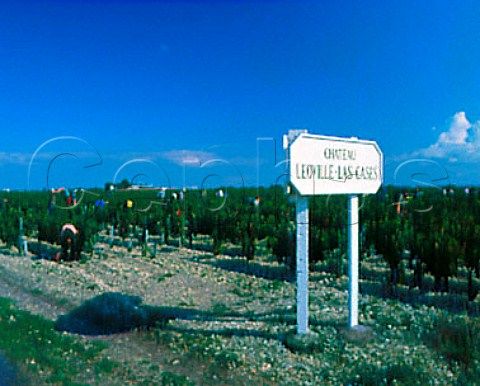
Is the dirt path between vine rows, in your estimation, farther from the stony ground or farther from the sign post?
the sign post

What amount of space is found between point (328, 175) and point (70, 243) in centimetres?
713

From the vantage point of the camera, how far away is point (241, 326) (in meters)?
4.96

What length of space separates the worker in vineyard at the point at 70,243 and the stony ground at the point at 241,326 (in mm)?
747

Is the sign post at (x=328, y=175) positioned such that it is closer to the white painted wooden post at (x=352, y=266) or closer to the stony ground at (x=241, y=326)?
the white painted wooden post at (x=352, y=266)

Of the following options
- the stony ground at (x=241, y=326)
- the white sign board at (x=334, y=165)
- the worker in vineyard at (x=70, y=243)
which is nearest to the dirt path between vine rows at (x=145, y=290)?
the stony ground at (x=241, y=326)

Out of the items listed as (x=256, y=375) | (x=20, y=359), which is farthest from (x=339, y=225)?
(x=20, y=359)

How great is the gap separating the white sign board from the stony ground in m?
1.62

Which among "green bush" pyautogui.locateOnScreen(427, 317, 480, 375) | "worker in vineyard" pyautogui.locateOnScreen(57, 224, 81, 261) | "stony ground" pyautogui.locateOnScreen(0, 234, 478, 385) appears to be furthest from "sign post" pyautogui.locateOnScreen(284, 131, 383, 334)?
"worker in vineyard" pyautogui.locateOnScreen(57, 224, 81, 261)

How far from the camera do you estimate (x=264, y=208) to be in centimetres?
1537

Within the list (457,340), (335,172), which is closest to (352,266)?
(335,172)

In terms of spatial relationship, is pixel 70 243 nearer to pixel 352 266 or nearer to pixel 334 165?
pixel 352 266

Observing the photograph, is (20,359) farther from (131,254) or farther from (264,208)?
(264,208)

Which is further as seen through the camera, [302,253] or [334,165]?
[334,165]

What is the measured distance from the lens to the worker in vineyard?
9453mm
